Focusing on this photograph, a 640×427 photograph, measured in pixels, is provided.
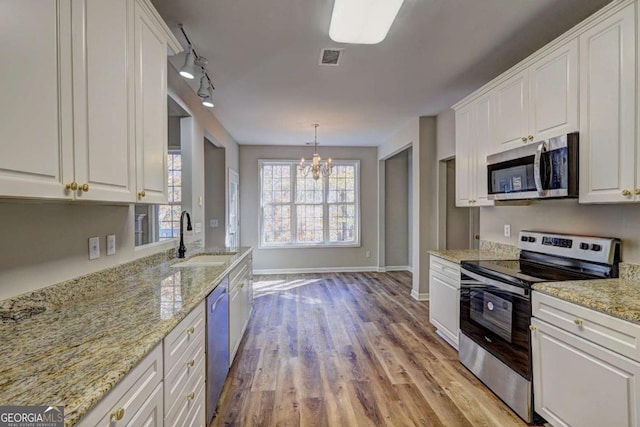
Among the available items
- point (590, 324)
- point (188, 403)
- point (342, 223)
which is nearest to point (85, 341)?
point (188, 403)

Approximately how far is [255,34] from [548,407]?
10.3 ft

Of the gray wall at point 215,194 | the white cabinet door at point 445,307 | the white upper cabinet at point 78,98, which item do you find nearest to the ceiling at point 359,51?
the white upper cabinet at point 78,98

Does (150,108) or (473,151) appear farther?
(473,151)

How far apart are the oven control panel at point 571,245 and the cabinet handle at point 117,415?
8.73ft

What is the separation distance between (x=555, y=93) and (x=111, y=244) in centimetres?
311

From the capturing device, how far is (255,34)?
2.32 m

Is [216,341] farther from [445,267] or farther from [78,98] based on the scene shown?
[445,267]

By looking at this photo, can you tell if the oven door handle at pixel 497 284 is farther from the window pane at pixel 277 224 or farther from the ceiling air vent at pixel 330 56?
the window pane at pixel 277 224

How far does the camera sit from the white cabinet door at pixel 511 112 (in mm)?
2387

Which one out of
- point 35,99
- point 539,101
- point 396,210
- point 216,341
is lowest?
point 216,341

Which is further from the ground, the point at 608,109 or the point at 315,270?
the point at 608,109

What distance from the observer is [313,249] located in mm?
6555

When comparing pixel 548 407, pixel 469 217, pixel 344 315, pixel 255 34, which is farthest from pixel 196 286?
pixel 469 217

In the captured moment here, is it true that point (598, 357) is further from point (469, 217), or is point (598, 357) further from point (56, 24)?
point (469, 217)
